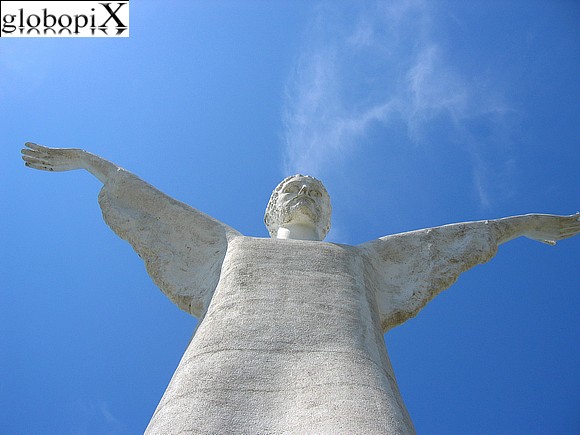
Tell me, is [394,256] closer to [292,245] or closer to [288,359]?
[292,245]

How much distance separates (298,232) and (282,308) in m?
2.03

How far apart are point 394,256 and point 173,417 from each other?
11.8ft

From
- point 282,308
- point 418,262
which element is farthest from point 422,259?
point 282,308

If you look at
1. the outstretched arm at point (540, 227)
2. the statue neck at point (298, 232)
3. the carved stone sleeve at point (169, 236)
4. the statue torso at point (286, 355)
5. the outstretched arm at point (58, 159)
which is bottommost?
the statue torso at point (286, 355)

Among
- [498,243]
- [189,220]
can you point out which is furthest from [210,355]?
[498,243]

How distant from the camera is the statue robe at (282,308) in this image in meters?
4.52

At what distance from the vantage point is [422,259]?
743 cm

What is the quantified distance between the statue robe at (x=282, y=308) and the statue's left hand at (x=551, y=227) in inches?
36.5

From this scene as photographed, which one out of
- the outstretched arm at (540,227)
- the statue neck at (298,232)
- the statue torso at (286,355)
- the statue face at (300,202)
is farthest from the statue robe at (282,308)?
the statue face at (300,202)

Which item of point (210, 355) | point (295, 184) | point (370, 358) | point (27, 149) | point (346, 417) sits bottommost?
point (346, 417)

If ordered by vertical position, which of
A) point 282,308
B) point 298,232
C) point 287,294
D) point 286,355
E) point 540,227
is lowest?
point 286,355

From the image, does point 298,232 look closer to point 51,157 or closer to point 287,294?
point 287,294

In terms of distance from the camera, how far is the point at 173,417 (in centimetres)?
448

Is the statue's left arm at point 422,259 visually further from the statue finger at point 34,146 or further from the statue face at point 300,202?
the statue finger at point 34,146
